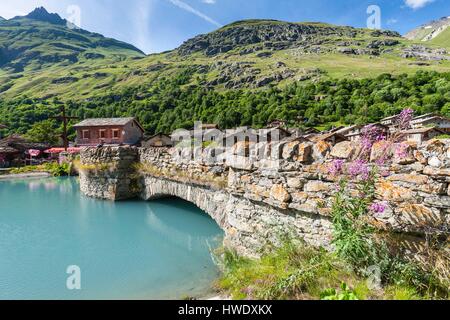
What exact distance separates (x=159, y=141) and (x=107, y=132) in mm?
8307

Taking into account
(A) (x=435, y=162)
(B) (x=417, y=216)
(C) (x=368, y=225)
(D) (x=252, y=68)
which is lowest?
(C) (x=368, y=225)

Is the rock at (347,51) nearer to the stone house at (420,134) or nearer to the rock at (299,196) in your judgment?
the stone house at (420,134)

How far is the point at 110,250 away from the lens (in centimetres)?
941

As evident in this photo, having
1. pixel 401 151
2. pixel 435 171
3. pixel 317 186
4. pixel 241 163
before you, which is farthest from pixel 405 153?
pixel 241 163

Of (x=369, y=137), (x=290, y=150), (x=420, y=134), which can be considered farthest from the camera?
(x=420, y=134)

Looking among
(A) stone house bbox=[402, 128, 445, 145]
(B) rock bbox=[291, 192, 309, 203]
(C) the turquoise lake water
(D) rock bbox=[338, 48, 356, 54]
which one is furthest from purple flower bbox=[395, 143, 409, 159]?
(D) rock bbox=[338, 48, 356, 54]

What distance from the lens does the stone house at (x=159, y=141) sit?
45.3 metres

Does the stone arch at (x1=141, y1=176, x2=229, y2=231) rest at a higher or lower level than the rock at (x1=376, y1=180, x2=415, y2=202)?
lower

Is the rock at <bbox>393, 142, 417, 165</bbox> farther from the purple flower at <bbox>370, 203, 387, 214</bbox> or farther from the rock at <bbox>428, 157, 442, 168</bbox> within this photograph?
the purple flower at <bbox>370, 203, 387, 214</bbox>

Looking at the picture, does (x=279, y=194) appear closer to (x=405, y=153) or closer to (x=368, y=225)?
(x=368, y=225)

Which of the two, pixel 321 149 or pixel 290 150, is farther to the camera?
pixel 290 150

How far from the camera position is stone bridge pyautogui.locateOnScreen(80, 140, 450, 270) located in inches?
162

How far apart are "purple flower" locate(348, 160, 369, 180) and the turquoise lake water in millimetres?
4185

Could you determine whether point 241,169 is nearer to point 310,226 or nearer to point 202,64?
point 310,226
